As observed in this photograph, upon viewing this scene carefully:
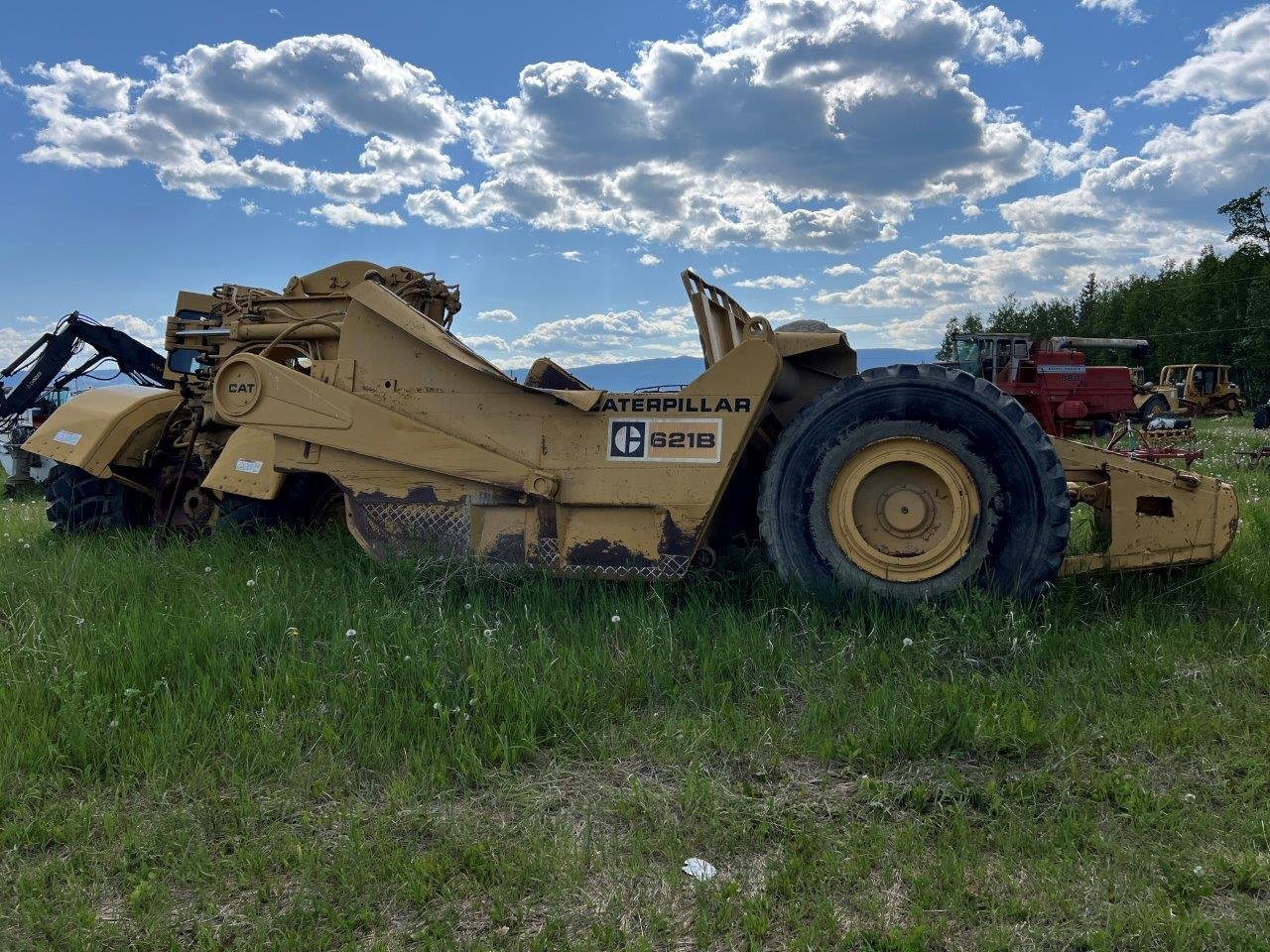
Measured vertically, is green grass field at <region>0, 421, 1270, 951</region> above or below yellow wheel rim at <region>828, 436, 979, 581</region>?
below

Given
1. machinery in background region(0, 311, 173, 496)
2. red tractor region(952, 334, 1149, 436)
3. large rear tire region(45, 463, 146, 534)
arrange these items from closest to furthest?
1. large rear tire region(45, 463, 146, 534)
2. machinery in background region(0, 311, 173, 496)
3. red tractor region(952, 334, 1149, 436)

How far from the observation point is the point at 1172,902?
2.32 m

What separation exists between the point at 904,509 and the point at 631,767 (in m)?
1.89

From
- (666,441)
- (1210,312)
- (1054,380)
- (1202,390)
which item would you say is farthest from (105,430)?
(1210,312)

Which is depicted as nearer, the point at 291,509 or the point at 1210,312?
the point at 291,509

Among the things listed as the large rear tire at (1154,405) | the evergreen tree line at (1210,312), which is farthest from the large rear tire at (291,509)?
the evergreen tree line at (1210,312)

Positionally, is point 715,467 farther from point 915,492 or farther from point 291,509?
point 291,509

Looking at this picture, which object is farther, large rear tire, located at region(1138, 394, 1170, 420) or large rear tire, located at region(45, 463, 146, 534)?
large rear tire, located at region(1138, 394, 1170, 420)

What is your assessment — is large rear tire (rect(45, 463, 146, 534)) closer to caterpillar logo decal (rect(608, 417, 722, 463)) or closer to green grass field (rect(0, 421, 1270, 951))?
green grass field (rect(0, 421, 1270, 951))

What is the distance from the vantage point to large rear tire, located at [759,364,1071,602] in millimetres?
3986

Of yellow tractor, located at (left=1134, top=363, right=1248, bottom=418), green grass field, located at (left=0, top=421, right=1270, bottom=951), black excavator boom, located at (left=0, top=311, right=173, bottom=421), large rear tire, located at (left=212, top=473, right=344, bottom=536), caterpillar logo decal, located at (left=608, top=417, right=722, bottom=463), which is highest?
yellow tractor, located at (left=1134, top=363, right=1248, bottom=418)

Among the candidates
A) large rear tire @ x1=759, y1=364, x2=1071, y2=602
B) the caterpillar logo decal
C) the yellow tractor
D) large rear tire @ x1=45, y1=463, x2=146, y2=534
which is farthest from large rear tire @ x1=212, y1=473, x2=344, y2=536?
the yellow tractor

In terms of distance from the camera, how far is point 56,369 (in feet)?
43.9

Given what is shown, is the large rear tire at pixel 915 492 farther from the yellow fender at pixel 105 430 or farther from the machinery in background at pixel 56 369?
the machinery in background at pixel 56 369
